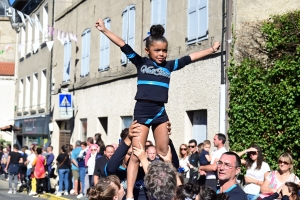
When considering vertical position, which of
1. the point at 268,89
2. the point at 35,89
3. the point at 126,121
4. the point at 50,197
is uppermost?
the point at 35,89

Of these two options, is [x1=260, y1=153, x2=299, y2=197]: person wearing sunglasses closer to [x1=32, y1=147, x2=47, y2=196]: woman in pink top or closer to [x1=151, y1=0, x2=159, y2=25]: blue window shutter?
[x1=151, y1=0, x2=159, y2=25]: blue window shutter

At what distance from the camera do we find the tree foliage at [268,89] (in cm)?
1466

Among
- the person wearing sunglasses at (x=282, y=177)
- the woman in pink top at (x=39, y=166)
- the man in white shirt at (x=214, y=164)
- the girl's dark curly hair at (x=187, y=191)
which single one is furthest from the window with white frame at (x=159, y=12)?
the girl's dark curly hair at (x=187, y=191)

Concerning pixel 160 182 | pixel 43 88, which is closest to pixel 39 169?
pixel 43 88

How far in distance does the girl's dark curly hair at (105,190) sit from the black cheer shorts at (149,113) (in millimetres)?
952

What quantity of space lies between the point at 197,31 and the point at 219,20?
3.63 feet

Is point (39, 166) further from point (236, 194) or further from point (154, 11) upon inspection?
point (236, 194)

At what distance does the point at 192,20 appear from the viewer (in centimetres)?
1822

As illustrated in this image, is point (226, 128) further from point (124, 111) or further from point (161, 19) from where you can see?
point (124, 111)

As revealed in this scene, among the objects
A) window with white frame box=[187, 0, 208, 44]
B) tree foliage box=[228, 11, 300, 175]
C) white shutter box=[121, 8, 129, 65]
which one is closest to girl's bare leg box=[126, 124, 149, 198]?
tree foliage box=[228, 11, 300, 175]

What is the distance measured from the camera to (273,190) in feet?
33.1

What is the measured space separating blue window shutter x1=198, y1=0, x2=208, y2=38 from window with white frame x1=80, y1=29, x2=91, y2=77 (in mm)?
9665

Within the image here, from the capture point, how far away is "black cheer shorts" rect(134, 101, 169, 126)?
6789 mm

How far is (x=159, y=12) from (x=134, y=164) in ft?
45.7
